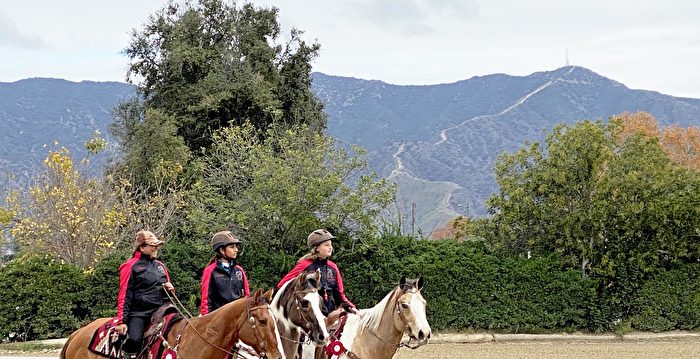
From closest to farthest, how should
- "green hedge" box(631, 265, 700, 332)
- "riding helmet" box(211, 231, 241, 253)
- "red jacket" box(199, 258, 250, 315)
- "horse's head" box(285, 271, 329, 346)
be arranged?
"horse's head" box(285, 271, 329, 346) < "riding helmet" box(211, 231, 241, 253) < "red jacket" box(199, 258, 250, 315) < "green hedge" box(631, 265, 700, 332)

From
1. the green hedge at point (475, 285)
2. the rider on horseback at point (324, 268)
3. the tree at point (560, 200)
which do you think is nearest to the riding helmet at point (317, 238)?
the rider on horseback at point (324, 268)

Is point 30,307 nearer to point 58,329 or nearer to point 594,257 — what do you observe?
point 58,329

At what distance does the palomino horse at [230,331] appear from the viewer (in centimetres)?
715

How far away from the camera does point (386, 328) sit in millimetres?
8992

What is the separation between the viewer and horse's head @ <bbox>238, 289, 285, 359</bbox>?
23.2ft

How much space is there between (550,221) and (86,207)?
41.0ft

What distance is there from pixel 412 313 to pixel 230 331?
198cm

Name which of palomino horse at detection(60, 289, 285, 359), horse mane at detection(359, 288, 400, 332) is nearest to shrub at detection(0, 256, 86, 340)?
horse mane at detection(359, 288, 400, 332)

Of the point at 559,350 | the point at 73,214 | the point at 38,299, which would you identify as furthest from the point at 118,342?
the point at 73,214

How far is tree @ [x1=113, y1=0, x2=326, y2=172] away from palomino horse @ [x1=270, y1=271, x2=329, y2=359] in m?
20.5

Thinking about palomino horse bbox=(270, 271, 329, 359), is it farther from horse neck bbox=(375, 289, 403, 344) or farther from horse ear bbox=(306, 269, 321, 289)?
horse neck bbox=(375, 289, 403, 344)

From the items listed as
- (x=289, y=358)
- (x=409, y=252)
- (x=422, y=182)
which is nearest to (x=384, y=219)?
(x=409, y=252)

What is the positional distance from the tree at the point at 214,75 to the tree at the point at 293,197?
5885 millimetres

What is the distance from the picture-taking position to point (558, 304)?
2233 cm
